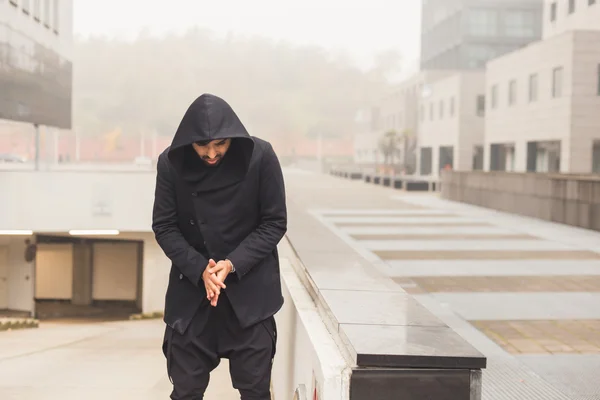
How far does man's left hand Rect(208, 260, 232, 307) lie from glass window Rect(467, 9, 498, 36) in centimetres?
6409

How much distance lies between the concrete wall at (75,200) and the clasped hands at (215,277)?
19371 millimetres

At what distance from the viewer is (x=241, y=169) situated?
9.74 feet

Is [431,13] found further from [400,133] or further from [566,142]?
[566,142]

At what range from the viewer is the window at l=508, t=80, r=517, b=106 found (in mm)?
34031

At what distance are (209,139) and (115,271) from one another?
1246 inches

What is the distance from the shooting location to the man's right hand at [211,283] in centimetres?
285

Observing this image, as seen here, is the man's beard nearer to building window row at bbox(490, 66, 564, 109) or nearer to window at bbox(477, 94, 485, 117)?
building window row at bbox(490, 66, 564, 109)

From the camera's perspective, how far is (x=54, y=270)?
33.0 metres

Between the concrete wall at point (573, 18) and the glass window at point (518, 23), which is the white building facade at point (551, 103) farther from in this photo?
the glass window at point (518, 23)

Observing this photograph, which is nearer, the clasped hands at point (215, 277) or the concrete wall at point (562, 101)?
the clasped hands at point (215, 277)

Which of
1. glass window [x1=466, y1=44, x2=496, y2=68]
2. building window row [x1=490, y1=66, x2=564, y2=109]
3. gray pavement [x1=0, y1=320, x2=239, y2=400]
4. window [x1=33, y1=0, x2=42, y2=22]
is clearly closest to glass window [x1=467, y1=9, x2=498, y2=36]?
glass window [x1=466, y1=44, x2=496, y2=68]

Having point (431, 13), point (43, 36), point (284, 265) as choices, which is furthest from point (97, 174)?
point (431, 13)

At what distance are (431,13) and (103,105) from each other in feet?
464

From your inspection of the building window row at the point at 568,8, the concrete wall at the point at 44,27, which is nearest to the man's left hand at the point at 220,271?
the concrete wall at the point at 44,27
